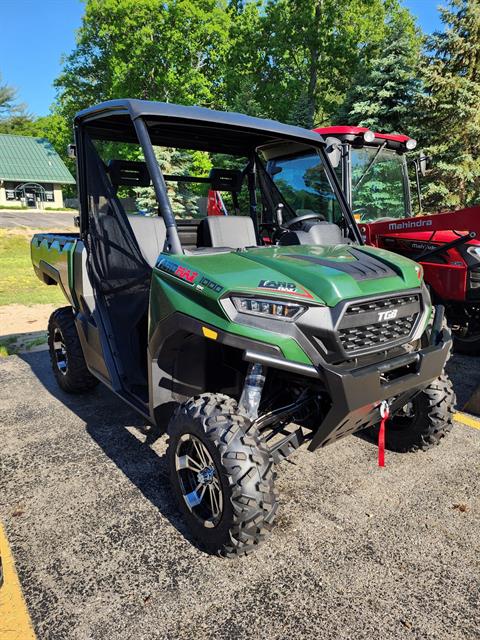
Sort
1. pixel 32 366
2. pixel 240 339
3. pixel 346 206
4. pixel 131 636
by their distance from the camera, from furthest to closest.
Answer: pixel 32 366 < pixel 346 206 < pixel 240 339 < pixel 131 636

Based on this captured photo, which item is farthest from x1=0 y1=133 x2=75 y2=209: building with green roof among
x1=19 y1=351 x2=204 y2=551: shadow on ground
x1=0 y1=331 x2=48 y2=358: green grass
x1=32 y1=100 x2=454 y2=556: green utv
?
x1=32 y1=100 x2=454 y2=556: green utv

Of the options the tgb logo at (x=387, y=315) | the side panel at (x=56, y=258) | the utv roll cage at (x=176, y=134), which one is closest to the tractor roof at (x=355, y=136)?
the utv roll cage at (x=176, y=134)

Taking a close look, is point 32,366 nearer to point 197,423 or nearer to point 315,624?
point 197,423

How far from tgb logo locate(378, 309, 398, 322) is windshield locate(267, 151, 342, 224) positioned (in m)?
1.64

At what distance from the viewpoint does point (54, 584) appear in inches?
88.6

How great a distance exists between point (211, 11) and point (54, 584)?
111 feet

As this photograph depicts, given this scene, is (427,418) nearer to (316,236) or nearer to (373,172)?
(316,236)

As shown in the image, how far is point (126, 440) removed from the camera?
3666 millimetres

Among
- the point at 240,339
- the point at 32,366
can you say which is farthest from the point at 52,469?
the point at 32,366

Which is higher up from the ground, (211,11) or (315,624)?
(211,11)

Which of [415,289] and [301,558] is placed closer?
[301,558]

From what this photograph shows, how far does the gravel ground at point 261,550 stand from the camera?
2.05 metres

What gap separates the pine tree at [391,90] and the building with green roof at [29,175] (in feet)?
113

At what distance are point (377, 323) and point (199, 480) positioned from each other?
123cm
